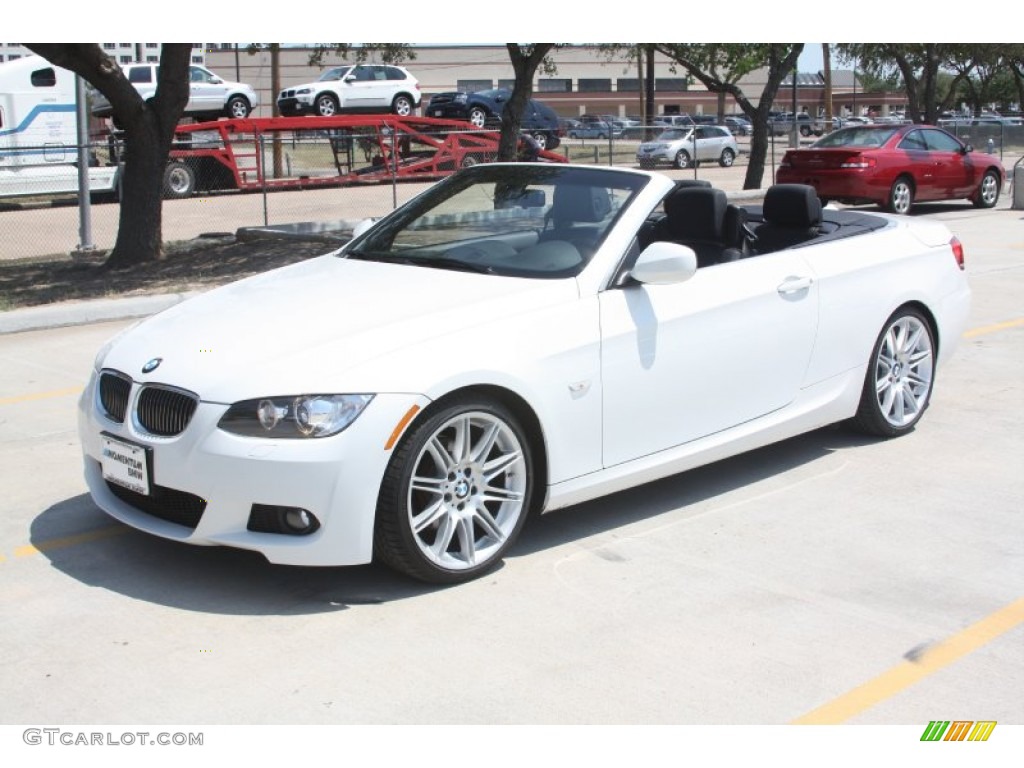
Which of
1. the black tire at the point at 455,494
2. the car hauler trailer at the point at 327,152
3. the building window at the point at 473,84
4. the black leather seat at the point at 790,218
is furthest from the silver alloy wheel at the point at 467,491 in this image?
the building window at the point at 473,84

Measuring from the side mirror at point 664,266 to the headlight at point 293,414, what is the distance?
1376mm

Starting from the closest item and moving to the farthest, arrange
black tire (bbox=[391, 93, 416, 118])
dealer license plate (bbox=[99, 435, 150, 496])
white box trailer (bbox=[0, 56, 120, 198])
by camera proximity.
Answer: dealer license plate (bbox=[99, 435, 150, 496])
white box trailer (bbox=[0, 56, 120, 198])
black tire (bbox=[391, 93, 416, 118])

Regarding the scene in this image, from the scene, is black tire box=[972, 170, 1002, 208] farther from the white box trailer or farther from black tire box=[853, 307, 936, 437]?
black tire box=[853, 307, 936, 437]

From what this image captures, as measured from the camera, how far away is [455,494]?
4836 mm

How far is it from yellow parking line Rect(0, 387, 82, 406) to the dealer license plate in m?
3.32

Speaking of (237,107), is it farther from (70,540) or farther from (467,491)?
(467,491)

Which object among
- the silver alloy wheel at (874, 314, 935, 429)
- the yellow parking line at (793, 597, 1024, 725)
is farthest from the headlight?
the silver alloy wheel at (874, 314, 935, 429)

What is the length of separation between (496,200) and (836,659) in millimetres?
2887

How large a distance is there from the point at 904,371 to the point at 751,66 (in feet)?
92.7

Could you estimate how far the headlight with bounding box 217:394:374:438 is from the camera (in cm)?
Result: 448

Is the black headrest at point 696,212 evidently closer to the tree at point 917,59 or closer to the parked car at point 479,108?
the parked car at point 479,108

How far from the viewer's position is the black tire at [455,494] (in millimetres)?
4617

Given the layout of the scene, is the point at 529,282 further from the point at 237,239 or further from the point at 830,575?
the point at 237,239
